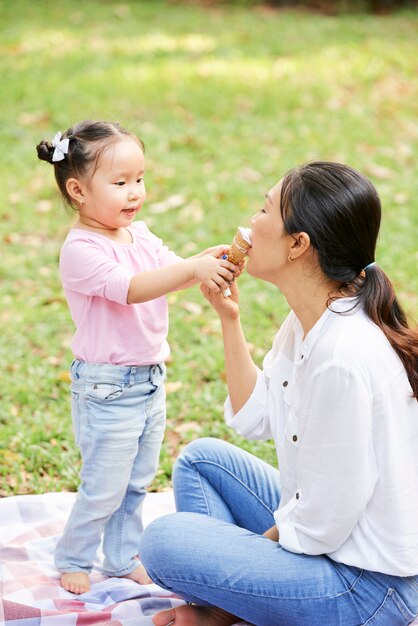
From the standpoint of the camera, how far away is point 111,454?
8.78 ft

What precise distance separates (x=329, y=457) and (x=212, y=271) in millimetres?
627

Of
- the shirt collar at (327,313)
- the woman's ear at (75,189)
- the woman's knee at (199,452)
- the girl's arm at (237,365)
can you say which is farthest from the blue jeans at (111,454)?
the shirt collar at (327,313)

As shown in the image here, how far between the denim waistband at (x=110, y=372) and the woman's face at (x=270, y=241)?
1.66 ft

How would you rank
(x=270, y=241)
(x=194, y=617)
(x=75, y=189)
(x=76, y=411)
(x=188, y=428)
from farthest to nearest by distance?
(x=188, y=428) → (x=76, y=411) → (x=75, y=189) → (x=194, y=617) → (x=270, y=241)

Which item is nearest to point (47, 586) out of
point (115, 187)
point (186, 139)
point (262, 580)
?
point (262, 580)

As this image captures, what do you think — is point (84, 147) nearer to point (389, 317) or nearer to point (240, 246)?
point (240, 246)

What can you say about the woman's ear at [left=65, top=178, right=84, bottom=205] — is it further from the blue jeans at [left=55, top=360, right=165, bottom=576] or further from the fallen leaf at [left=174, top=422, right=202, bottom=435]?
the fallen leaf at [left=174, top=422, right=202, bottom=435]

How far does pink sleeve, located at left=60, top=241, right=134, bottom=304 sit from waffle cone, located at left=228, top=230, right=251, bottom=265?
0.97 feet

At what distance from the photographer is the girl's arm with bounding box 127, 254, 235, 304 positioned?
2.46 metres

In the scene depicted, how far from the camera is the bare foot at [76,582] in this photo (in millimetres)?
2768

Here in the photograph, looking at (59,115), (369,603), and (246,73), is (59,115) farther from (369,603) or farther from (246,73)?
(369,603)

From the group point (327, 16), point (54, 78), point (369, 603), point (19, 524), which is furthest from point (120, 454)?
point (327, 16)

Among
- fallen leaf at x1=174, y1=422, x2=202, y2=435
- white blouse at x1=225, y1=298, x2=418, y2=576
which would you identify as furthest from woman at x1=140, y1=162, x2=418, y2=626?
fallen leaf at x1=174, y1=422, x2=202, y2=435

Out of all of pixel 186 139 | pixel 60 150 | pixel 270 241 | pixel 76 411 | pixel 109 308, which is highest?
pixel 186 139
